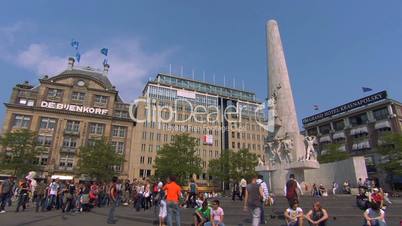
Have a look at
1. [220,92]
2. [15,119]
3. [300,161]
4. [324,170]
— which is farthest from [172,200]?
[220,92]

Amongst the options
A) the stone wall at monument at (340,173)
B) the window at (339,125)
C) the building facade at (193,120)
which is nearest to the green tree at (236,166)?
the building facade at (193,120)

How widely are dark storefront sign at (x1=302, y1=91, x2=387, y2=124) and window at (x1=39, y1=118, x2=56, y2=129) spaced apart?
58.4 meters

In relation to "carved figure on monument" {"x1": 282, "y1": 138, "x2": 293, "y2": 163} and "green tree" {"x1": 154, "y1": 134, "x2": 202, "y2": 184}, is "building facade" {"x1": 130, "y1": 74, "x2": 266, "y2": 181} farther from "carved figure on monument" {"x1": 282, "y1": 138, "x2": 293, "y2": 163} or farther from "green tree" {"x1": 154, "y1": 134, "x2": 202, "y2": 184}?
"carved figure on monument" {"x1": 282, "y1": 138, "x2": 293, "y2": 163}

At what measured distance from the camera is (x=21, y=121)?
51688 millimetres

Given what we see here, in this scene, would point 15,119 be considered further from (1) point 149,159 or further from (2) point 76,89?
(1) point 149,159

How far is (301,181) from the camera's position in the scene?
22.5 meters

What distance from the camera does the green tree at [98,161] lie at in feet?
135

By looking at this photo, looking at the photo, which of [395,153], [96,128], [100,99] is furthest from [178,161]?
[395,153]

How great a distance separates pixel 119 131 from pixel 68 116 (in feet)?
33.8

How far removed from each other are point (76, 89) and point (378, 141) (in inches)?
2381

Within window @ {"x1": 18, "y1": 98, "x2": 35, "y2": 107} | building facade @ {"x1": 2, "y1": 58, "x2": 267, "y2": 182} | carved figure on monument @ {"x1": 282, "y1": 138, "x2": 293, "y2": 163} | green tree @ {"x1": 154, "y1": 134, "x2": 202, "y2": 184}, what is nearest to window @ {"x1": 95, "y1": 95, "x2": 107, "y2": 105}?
building facade @ {"x1": 2, "y1": 58, "x2": 267, "y2": 182}

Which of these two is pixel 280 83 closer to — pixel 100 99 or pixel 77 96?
pixel 100 99

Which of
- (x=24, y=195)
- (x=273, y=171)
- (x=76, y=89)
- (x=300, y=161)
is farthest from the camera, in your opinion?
(x=76, y=89)

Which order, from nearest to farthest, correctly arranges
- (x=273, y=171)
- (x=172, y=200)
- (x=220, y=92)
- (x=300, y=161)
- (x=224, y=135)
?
(x=172, y=200)
(x=300, y=161)
(x=273, y=171)
(x=224, y=135)
(x=220, y=92)
